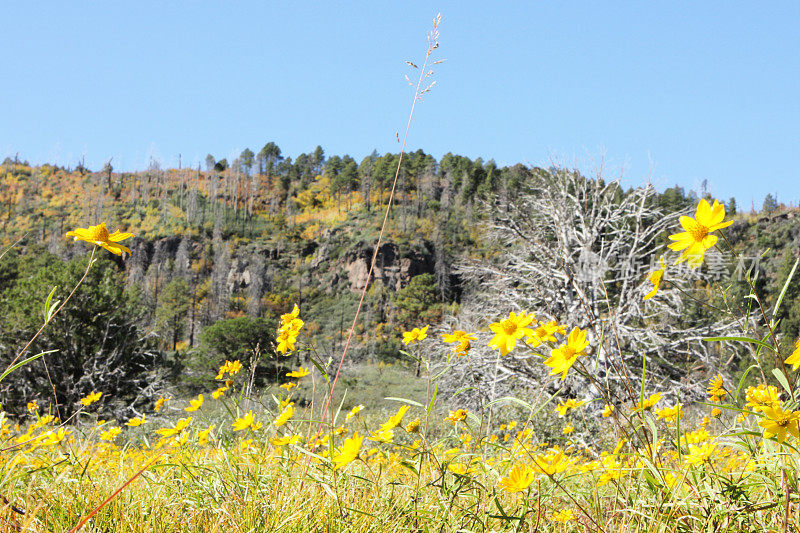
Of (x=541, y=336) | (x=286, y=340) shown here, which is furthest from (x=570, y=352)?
(x=286, y=340)

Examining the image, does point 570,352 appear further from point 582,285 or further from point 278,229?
point 278,229

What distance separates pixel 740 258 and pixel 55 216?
72.6m

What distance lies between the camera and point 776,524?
38.7 inches

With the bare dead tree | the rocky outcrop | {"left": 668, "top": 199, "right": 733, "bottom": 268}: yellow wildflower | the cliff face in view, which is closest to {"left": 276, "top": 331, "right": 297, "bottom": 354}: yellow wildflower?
{"left": 668, "top": 199, "right": 733, "bottom": 268}: yellow wildflower

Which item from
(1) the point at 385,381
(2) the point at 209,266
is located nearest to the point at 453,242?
(2) the point at 209,266

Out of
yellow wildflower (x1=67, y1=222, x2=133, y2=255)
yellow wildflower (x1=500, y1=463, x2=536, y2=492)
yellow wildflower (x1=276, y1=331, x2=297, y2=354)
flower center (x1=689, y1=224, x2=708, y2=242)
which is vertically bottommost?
yellow wildflower (x1=500, y1=463, x2=536, y2=492)

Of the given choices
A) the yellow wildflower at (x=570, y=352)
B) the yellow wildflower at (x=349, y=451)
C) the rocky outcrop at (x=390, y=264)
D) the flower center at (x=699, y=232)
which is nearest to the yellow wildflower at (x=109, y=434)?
the yellow wildflower at (x=349, y=451)

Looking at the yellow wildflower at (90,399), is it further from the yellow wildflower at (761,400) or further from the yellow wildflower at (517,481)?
the yellow wildflower at (761,400)

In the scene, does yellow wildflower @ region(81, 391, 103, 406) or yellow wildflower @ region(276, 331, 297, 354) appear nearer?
yellow wildflower @ region(276, 331, 297, 354)

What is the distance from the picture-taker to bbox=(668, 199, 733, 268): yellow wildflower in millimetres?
911

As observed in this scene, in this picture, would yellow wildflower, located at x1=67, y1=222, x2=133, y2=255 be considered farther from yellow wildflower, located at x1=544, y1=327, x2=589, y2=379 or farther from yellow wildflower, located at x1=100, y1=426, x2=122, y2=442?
yellow wildflower, located at x1=100, y1=426, x2=122, y2=442

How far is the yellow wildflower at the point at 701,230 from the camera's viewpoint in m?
0.91

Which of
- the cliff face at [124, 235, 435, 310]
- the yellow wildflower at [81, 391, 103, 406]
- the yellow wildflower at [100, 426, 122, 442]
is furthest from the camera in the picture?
the cliff face at [124, 235, 435, 310]

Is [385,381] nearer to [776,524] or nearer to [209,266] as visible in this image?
[776,524]
